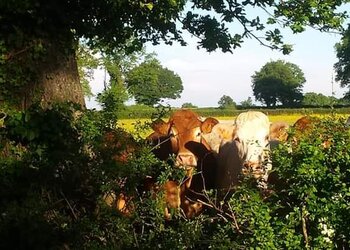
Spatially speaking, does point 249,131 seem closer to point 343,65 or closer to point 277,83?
point 343,65

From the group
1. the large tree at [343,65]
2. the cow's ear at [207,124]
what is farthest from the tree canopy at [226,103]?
the cow's ear at [207,124]

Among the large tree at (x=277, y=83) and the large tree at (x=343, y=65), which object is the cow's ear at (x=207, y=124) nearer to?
the large tree at (x=343, y=65)

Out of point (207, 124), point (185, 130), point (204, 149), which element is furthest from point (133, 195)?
point (207, 124)

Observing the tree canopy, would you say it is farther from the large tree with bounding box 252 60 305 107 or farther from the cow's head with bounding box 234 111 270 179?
the cow's head with bounding box 234 111 270 179

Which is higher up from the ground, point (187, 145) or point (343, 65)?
point (343, 65)

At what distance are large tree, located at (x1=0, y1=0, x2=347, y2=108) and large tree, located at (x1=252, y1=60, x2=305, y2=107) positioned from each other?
92.6 metres

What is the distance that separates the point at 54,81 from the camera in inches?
295

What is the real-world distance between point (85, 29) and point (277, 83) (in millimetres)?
102255

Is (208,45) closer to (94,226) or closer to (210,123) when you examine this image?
(210,123)

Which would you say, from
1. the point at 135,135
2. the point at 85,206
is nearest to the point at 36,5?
the point at 135,135

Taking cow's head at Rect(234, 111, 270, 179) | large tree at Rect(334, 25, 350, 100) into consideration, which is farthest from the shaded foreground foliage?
large tree at Rect(334, 25, 350, 100)

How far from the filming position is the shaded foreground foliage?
15.4 feet

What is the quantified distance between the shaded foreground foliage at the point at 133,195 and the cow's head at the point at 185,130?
11.2 feet

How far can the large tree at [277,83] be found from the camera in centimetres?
10388
